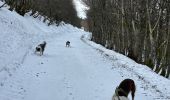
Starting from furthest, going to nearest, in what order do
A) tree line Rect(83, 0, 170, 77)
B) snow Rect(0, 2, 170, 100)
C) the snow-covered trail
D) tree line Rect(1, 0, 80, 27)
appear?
tree line Rect(1, 0, 80, 27) < tree line Rect(83, 0, 170, 77) < snow Rect(0, 2, 170, 100) < the snow-covered trail

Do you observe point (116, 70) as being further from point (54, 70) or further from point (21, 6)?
point (21, 6)

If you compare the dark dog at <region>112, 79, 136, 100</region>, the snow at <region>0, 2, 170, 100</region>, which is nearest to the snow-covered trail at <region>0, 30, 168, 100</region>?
the snow at <region>0, 2, 170, 100</region>

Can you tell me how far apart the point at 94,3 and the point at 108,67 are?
28462 mm

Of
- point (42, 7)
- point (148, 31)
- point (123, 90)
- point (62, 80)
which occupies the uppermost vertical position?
point (42, 7)

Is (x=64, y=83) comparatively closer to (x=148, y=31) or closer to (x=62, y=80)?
(x=62, y=80)

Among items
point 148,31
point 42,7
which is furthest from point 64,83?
point 42,7

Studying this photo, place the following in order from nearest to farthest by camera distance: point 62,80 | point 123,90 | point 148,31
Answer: point 123,90 < point 62,80 < point 148,31

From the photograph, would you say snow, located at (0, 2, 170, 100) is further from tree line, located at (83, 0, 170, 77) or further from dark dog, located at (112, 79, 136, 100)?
dark dog, located at (112, 79, 136, 100)

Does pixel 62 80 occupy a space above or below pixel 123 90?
below

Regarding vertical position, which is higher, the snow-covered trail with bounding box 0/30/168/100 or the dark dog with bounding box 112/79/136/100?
the dark dog with bounding box 112/79/136/100

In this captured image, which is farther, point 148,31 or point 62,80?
point 148,31

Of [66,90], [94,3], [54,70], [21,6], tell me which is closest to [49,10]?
[94,3]

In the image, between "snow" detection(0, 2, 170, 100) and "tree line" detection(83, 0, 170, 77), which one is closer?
"snow" detection(0, 2, 170, 100)

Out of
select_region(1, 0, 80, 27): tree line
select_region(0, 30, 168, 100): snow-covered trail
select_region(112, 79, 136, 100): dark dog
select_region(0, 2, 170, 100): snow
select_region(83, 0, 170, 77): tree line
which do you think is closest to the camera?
select_region(112, 79, 136, 100): dark dog
